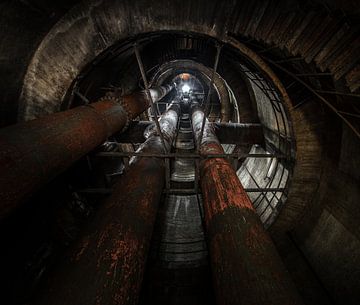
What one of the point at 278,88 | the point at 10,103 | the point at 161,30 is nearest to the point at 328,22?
the point at 278,88

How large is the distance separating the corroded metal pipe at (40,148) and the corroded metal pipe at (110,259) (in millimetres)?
719

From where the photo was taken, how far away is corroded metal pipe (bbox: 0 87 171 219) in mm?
1681

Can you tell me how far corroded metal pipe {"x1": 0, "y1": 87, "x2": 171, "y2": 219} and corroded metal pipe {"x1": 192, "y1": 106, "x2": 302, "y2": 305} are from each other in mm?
1915

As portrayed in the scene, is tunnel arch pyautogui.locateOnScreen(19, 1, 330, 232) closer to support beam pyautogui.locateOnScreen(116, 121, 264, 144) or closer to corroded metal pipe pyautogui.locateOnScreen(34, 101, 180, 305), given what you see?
corroded metal pipe pyautogui.locateOnScreen(34, 101, 180, 305)

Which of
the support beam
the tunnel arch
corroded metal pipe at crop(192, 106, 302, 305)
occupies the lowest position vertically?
corroded metal pipe at crop(192, 106, 302, 305)

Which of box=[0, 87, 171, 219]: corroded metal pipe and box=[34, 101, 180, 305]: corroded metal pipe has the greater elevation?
box=[0, 87, 171, 219]: corroded metal pipe

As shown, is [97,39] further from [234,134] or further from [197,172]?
[234,134]

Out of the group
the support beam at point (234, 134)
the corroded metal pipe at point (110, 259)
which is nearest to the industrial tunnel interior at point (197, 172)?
the corroded metal pipe at point (110, 259)

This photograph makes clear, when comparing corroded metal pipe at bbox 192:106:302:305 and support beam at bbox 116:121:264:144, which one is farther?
support beam at bbox 116:121:264:144

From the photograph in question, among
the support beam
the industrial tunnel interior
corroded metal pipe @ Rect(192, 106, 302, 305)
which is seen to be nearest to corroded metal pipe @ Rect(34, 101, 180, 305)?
the industrial tunnel interior

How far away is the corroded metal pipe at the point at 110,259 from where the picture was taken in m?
1.26

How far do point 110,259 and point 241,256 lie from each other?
3.53 ft

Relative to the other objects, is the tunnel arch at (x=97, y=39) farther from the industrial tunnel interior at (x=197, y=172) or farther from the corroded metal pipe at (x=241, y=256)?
the corroded metal pipe at (x=241, y=256)

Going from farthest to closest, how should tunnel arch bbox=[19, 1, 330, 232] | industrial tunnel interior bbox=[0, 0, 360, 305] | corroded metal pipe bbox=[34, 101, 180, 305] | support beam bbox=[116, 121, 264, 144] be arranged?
1. support beam bbox=[116, 121, 264, 144]
2. tunnel arch bbox=[19, 1, 330, 232]
3. industrial tunnel interior bbox=[0, 0, 360, 305]
4. corroded metal pipe bbox=[34, 101, 180, 305]
